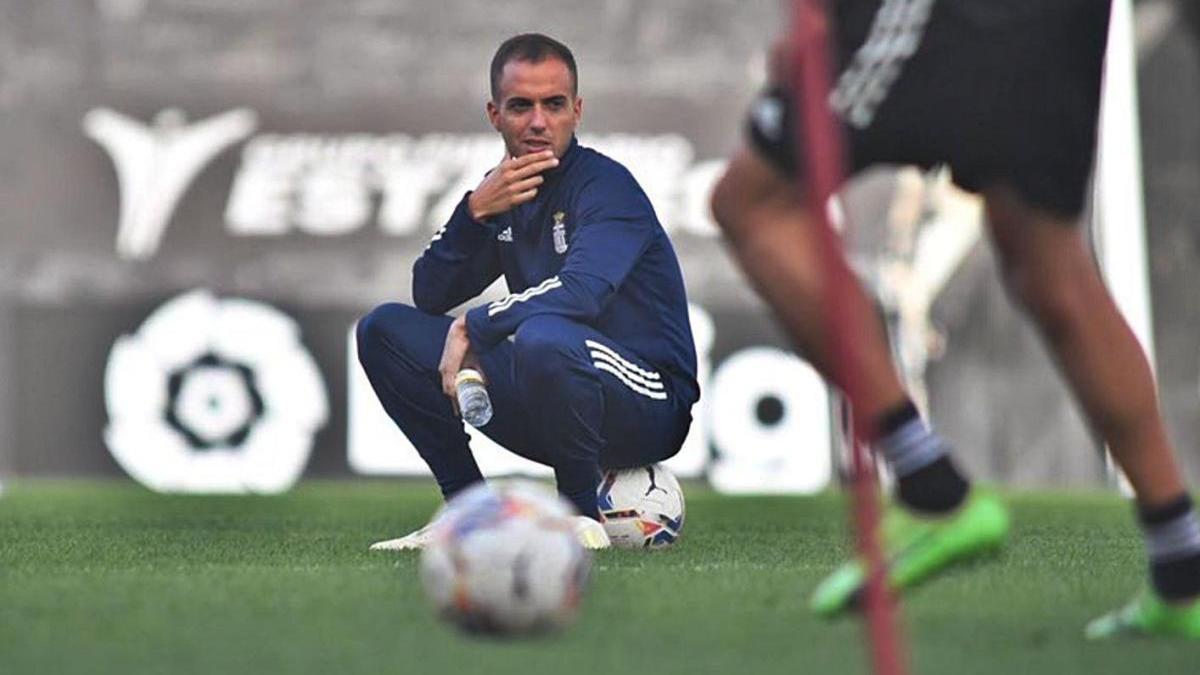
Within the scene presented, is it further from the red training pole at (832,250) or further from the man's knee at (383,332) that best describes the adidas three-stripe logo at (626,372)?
the red training pole at (832,250)

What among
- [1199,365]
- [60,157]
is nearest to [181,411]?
[60,157]

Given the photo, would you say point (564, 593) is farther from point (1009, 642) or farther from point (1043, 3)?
point (1043, 3)

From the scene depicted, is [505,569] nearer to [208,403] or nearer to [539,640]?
[539,640]

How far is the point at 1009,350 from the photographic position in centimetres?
1039

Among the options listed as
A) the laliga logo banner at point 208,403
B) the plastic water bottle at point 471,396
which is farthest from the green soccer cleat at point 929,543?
the laliga logo banner at point 208,403

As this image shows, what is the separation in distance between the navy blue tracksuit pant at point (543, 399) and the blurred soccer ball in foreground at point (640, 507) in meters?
0.05

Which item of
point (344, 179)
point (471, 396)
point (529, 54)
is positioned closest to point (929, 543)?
point (471, 396)

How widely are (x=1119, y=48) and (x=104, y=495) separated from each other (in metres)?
4.77

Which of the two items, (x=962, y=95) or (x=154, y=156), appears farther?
(x=154, y=156)

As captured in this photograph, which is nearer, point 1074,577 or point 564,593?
point 564,593

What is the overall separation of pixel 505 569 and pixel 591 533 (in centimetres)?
196

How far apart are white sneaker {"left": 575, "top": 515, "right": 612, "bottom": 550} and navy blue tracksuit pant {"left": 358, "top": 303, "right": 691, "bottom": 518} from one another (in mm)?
123

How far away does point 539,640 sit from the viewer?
389cm

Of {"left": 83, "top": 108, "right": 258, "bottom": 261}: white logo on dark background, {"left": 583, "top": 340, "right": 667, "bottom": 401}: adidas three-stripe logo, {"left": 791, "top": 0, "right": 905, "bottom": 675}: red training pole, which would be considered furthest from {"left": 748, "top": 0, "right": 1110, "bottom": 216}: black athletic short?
{"left": 83, "top": 108, "right": 258, "bottom": 261}: white logo on dark background
